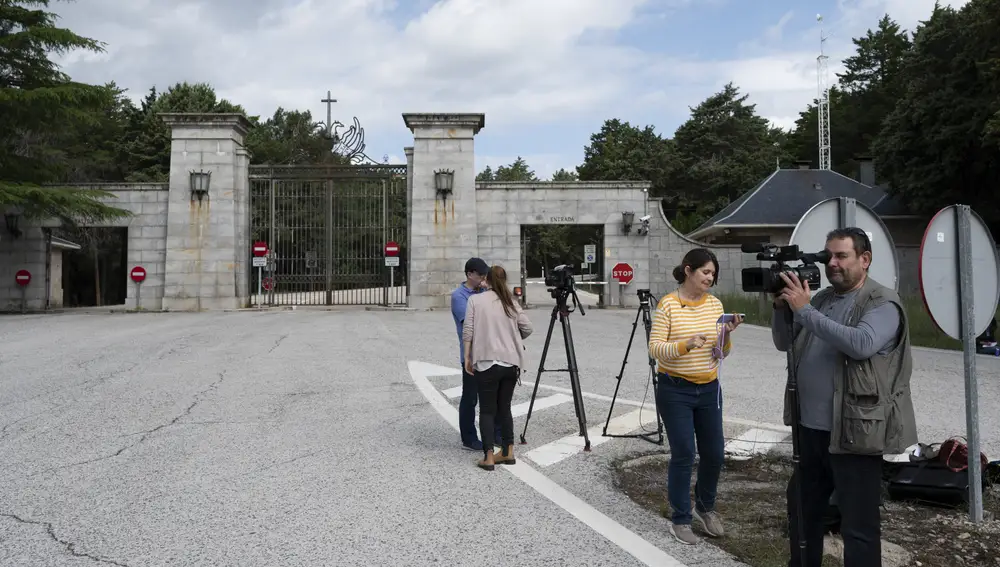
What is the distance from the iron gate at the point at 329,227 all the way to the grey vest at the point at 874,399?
2221 centimetres

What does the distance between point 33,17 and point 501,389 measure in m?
23.9

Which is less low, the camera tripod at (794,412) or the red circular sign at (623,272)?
the red circular sign at (623,272)

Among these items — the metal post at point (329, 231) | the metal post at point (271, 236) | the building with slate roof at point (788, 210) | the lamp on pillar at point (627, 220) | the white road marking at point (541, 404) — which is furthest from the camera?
Result: the building with slate roof at point (788, 210)

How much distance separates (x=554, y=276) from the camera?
21.5 ft

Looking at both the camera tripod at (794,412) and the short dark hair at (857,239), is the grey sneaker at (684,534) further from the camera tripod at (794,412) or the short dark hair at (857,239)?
the short dark hair at (857,239)

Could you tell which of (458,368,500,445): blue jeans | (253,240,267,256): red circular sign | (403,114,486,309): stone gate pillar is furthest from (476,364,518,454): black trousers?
(253,240,267,256): red circular sign

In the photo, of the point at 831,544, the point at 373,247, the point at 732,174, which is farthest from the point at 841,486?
the point at 732,174

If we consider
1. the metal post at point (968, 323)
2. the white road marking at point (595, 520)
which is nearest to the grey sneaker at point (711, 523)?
the white road marking at point (595, 520)

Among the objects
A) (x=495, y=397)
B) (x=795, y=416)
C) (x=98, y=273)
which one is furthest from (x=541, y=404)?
(x=98, y=273)

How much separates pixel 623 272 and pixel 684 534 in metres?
21.4

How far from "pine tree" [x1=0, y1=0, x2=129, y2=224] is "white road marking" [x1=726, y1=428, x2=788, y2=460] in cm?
2117

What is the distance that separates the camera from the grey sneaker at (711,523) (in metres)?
4.36

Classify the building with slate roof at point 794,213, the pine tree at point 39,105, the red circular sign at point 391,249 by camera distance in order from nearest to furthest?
the pine tree at point 39,105, the red circular sign at point 391,249, the building with slate roof at point 794,213

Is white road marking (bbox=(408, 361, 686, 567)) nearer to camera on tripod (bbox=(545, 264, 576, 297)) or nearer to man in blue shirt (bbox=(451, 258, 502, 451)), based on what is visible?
man in blue shirt (bbox=(451, 258, 502, 451))
